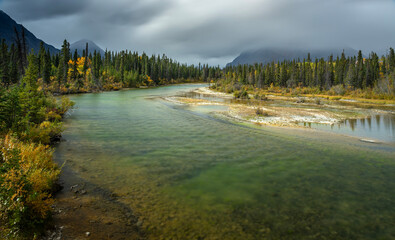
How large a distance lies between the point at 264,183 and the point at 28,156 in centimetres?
963

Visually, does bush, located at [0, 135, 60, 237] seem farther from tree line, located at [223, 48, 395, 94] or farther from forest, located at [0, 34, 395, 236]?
tree line, located at [223, 48, 395, 94]

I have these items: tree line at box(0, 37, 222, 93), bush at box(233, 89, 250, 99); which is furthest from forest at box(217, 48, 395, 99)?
tree line at box(0, 37, 222, 93)

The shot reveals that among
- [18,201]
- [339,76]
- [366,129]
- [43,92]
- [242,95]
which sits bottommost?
[366,129]

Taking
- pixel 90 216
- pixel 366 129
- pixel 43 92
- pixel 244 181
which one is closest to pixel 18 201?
pixel 90 216

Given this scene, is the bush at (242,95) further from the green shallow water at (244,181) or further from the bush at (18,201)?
the bush at (18,201)

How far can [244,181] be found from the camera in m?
10.4

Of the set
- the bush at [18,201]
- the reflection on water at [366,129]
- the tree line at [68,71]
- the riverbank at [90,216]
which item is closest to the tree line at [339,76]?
the tree line at [68,71]

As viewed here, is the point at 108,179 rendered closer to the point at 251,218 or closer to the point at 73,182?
the point at 73,182

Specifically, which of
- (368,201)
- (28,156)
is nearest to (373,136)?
(368,201)

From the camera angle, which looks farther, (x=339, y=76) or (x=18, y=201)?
(x=339, y=76)

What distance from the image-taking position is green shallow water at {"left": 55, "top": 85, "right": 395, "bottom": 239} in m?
7.01

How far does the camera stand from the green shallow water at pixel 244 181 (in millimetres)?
7012

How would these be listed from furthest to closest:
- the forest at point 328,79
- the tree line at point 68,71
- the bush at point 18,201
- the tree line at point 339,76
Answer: the tree line at point 339,76
the forest at point 328,79
the tree line at point 68,71
the bush at point 18,201

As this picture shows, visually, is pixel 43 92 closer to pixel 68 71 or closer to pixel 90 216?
pixel 90 216
